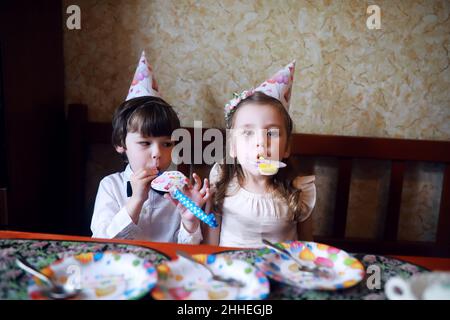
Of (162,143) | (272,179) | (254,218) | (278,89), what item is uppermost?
(278,89)

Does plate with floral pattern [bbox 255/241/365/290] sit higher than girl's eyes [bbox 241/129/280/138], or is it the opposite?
girl's eyes [bbox 241/129/280/138]

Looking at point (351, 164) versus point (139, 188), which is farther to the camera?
point (351, 164)

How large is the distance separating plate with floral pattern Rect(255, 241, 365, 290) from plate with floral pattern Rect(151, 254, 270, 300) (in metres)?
Answer: 0.04

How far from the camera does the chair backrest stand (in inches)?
A: 54.3

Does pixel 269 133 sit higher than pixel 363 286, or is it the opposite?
pixel 269 133

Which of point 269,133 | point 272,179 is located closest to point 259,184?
point 272,179

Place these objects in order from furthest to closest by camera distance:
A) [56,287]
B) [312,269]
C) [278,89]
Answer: [278,89] < [312,269] < [56,287]

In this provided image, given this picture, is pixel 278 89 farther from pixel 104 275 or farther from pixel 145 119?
pixel 104 275

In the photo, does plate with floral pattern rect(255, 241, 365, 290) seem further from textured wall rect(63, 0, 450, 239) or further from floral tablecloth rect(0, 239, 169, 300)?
textured wall rect(63, 0, 450, 239)

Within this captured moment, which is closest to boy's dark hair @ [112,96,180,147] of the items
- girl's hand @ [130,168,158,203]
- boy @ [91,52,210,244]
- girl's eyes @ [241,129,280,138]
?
boy @ [91,52,210,244]

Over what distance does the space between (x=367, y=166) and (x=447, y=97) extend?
1.27 feet

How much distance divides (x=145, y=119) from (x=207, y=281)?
0.55m

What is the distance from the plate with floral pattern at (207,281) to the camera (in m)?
0.61

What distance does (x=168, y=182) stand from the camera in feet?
3.28
